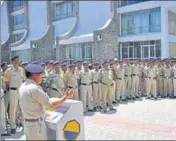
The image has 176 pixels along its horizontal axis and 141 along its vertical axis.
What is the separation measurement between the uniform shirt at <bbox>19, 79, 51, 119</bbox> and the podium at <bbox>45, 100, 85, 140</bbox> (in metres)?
0.26

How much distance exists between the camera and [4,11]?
38.1 m

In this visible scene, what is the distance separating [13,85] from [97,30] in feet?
50.5

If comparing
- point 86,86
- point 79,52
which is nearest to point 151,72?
point 86,86

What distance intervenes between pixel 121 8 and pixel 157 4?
11.3ft

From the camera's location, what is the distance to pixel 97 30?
71.1ft

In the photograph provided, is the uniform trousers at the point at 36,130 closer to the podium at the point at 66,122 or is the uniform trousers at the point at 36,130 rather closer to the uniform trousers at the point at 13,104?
the podium at the point at 66,122

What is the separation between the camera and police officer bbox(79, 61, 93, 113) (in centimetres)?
897

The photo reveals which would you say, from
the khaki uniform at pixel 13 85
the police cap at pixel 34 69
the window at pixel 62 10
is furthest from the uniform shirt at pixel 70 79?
the window at pixel 62 10

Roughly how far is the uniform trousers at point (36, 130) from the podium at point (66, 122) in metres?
0.07

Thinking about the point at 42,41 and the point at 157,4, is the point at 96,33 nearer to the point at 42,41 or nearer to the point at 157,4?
the point at 157,4

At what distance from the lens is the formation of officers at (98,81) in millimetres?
6734

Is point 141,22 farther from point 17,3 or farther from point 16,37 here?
point 17,3

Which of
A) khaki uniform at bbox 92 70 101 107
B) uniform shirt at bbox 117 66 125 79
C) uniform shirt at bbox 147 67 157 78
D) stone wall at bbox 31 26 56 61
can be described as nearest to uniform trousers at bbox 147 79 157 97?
uniform shirt at bbox 147 67 157 78

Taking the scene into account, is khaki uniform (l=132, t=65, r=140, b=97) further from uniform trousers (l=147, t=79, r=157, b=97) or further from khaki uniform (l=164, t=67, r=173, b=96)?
khaki uniform (l=164, t=67, r=173, b=96)
